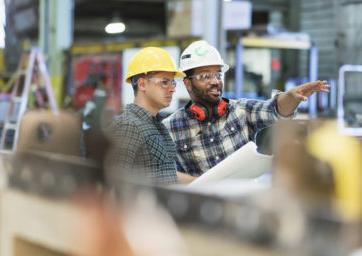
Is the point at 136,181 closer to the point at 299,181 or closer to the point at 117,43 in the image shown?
the point at 299,181

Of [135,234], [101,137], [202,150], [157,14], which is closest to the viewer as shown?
[135,234]

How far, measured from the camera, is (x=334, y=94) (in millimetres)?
11055

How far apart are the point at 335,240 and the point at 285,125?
→ 0.24 metres

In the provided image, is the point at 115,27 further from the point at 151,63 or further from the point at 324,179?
the point at 324,179

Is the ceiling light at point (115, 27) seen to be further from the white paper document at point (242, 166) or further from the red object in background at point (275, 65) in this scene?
the white paper document at point (242, 166)

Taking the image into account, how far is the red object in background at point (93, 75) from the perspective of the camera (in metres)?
10.6

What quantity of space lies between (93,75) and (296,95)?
7.37m

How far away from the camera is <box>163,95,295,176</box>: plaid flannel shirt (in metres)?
3.94

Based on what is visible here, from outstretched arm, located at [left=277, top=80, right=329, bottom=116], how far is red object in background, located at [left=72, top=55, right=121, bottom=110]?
6217 millimetres

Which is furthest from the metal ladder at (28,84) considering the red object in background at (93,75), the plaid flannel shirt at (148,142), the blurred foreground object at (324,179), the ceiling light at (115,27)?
the ceiling light at (115,27)

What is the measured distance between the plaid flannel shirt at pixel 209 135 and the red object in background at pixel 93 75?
6.19 m

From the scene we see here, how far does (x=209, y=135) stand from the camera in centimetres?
397

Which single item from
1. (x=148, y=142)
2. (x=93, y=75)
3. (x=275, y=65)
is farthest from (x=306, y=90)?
(x=93, y=75)

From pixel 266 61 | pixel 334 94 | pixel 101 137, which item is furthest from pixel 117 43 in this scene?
pixel 101 137
